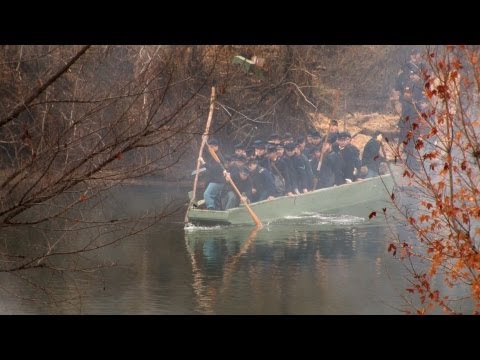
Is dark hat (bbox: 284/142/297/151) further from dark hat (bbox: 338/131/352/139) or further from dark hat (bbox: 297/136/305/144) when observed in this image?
dark hat (bbox: 338/131/352/139)

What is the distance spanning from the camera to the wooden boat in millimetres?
12781

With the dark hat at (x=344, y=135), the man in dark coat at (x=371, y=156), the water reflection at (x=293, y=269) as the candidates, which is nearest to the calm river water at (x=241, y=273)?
the water reflection at (x=293, y=269)

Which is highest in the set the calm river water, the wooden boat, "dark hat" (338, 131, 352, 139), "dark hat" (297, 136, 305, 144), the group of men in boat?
"dark hat" (338, 131, 352, 139)

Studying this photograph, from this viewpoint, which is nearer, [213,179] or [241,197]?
[241,197]

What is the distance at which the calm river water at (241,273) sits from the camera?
1080 centimetres

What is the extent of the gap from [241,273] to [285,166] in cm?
212

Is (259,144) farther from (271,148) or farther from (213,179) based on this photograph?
(213,179)

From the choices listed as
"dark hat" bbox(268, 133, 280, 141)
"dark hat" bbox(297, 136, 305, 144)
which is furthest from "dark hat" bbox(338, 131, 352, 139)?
"dark hat" bbox(268, 133, 280, 141)

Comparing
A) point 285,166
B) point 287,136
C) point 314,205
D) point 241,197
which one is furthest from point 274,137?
point 241,197

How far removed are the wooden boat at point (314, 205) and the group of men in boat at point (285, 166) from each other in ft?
0.54

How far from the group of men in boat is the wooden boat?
164mm

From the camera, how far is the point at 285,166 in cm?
1362

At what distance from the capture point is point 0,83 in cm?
682
